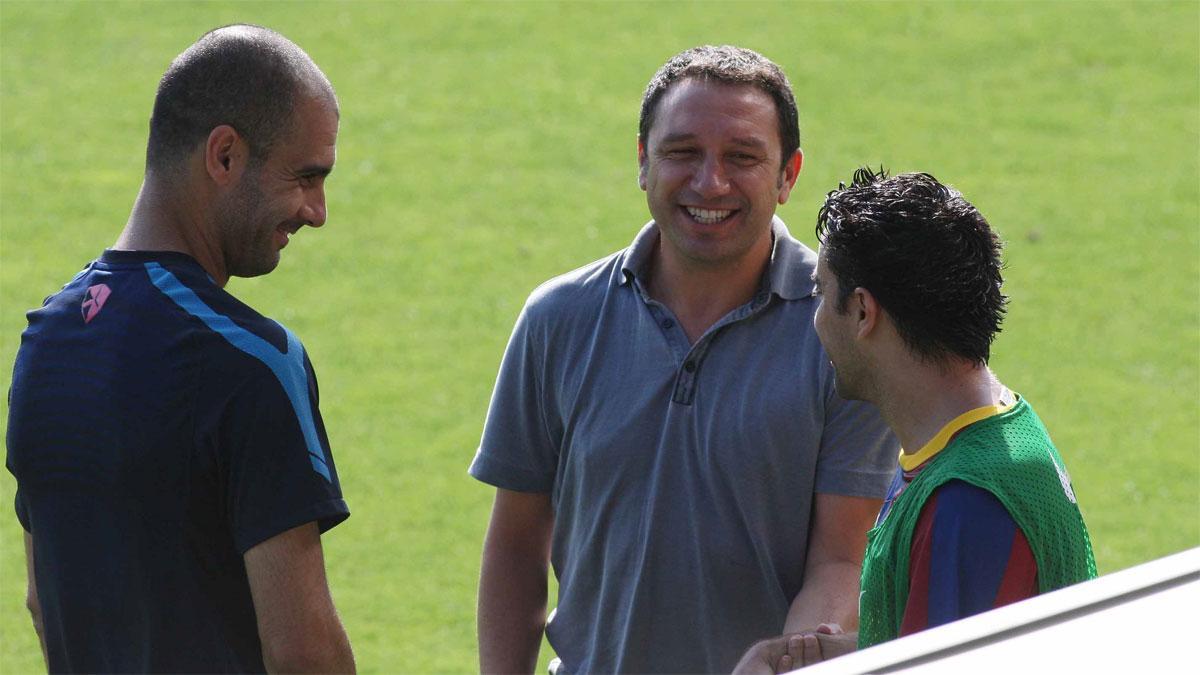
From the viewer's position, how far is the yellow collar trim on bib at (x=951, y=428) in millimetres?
2256

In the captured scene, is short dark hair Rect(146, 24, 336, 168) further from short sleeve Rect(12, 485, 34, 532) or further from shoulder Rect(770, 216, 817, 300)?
shoulder Rect(770, 216, 817, 300)

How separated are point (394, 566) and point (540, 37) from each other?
6.38 metres

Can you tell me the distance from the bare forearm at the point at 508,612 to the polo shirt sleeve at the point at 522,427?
0.60 ft

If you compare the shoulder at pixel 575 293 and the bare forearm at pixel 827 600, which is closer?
the bare forearm at pixel 827 600

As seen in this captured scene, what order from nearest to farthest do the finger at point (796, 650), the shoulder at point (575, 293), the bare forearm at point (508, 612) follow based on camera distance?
the finger at point (796, 650)
the shoulder at point (575, 293)
the bare forearm at point (508, 612)

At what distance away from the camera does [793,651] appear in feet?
8.21

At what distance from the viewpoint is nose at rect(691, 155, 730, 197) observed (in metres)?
2.98

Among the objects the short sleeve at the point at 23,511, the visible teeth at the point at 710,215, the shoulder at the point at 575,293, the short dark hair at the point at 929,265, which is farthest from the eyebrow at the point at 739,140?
the short sleeve at the point at 23,511

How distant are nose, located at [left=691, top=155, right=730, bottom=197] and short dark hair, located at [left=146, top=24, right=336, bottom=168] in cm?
79

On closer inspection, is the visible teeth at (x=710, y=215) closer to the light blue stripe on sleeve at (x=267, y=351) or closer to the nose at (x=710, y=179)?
the nose at (x=710, y=179)

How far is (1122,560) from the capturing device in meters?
6.10

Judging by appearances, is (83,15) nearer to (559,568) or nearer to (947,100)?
(947,100)

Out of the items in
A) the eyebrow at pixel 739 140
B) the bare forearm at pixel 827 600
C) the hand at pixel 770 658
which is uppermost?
the eyebrow at pixel 739 140

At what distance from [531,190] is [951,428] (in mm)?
7679
